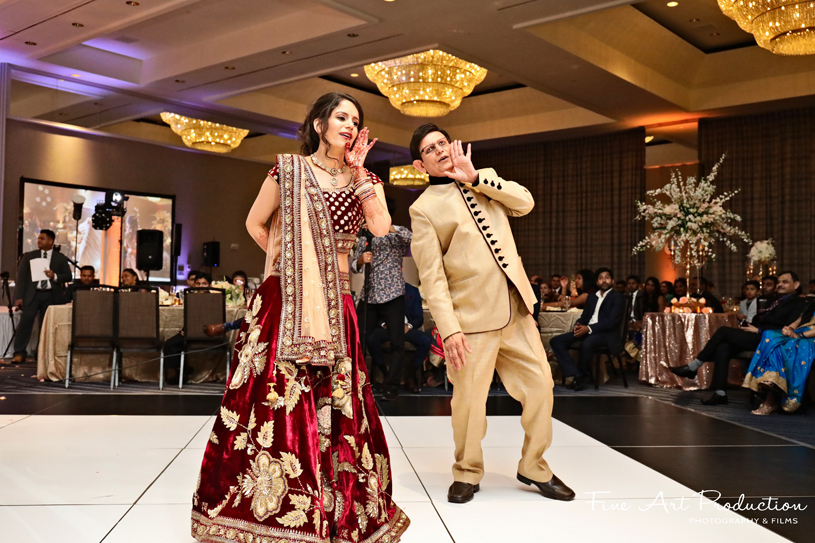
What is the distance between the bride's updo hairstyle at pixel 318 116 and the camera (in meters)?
2.29

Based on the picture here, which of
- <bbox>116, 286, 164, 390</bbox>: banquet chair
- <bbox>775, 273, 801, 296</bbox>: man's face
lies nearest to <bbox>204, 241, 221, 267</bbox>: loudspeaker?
<bbox>116, 286, 164, 390</bbox>: banquet chair

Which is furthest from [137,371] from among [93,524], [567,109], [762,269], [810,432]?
[762,269]

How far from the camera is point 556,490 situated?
113 inches

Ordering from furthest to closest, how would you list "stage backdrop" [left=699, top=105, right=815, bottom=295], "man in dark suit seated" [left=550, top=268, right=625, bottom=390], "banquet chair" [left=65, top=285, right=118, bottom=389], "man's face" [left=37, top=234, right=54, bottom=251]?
1. "stage backdrop" [left=699, top=105, right=815, bottom=295]
2. "man's face" [left=37, top=234, right=54, bottom=251]
3. "man in dark suit seated" [left=550, top=268, right=625, bottom=390]
4. "banquet chair" [left=65, top=285, right=118, bottom=389]

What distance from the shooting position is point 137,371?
7.11 metres

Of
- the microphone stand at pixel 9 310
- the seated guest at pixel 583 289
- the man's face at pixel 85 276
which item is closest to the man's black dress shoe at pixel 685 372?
the seated guest at pixel 583 289

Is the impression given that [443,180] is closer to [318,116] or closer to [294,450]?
[318,116]

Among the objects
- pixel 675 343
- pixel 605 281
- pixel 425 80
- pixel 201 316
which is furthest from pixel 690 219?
pixel 201 316

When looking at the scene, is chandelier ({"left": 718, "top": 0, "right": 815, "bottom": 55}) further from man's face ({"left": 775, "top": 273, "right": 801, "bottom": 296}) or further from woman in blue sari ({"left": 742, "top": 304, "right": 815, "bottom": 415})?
woman in blue sari ({"left": 742, "top": 304, "right": 815, "bottom": 415})

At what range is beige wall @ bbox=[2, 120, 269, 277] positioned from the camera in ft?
34.8

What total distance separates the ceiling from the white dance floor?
4.79m

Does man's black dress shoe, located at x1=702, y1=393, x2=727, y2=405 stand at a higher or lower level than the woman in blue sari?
lower

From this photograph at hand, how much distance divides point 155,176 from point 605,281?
8359 mm

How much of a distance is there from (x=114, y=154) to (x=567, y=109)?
293 inches
